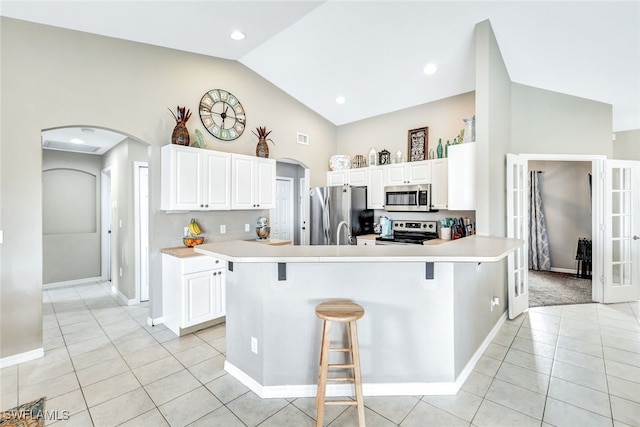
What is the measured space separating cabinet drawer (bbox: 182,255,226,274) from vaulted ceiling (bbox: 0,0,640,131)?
247 centimetres

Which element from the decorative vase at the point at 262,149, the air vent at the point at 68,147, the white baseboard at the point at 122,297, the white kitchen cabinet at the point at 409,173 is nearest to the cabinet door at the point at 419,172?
the white kitchen cabinet at the point at 409,173

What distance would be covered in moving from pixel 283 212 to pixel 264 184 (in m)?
2.03

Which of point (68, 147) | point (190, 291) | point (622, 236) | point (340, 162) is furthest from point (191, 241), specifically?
point (622, 236)

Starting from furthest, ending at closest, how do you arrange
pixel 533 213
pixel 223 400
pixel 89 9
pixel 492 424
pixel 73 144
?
1. pixel 533 213
2. pixel 73 144
3. pixel 89 9
4. pixel 223 400
5. pixel 492 424

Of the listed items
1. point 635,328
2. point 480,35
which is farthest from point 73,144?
point 635,328

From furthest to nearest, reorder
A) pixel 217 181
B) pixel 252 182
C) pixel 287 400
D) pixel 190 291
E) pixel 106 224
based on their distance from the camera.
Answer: pixel 106 224 < pixel 252 182 < pixel 217 181 < pixel 190 291 < pixel 287 400

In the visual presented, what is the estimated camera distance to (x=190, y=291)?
323 cm

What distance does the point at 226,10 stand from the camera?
289 cm

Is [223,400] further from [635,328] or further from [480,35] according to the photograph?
[635,328]

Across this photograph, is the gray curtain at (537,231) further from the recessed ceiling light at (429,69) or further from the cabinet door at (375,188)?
the recessed ceiling light at (429,69)

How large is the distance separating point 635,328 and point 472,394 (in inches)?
106

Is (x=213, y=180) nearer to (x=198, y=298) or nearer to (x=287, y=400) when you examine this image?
(x=198, y=298)

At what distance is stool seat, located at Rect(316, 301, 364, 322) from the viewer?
1.76 metres

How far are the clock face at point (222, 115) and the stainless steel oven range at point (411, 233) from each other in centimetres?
267
